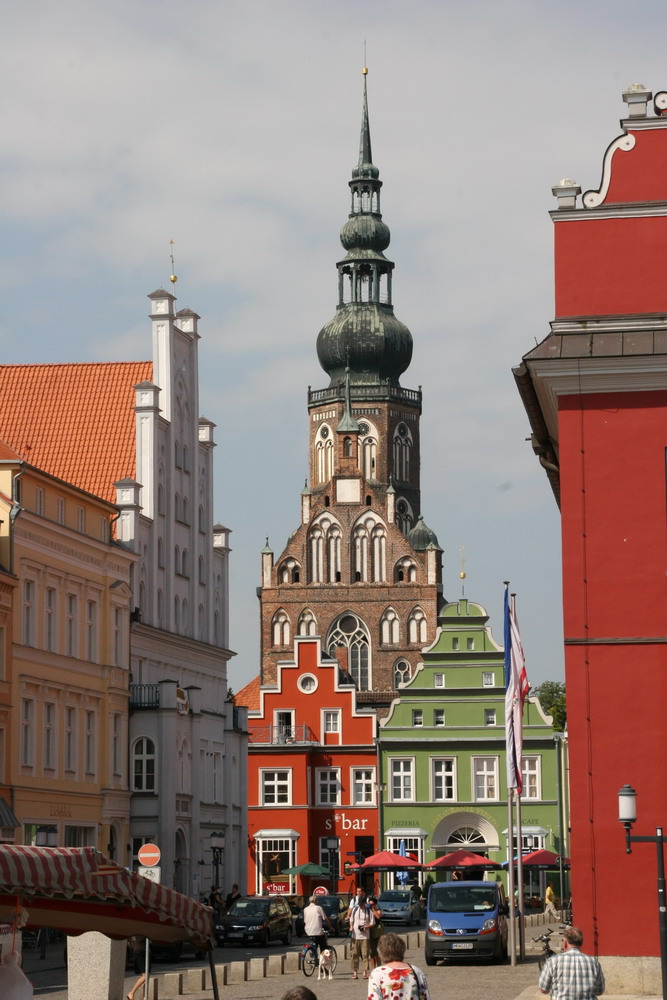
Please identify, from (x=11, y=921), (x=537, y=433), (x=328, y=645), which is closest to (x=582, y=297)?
(x=537, y=433)

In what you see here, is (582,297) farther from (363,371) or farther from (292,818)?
(363,371)

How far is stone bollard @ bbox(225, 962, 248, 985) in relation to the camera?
3030 centimetres

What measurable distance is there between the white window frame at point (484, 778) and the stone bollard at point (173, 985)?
44801mm

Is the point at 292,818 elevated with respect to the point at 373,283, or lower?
lower

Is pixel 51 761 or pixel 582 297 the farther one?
pixel 51 761

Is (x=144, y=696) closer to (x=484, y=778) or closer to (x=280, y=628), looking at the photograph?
(x=484, y=778)

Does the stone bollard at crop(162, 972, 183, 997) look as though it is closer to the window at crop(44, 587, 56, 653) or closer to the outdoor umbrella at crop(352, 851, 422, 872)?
the window at crop(44, 587, 56, 653)

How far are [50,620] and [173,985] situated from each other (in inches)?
810

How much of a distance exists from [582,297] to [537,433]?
3.26 meters

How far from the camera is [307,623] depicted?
345 ft

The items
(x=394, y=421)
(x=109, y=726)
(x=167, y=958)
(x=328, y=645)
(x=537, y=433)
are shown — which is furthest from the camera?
(x=394, y=421)

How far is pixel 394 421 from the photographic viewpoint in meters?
119

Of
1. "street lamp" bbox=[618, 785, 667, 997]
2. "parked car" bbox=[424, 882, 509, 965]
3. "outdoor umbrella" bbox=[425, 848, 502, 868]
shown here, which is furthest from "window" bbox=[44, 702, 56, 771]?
"street lamp" bbox=[618, 785, 667, 997]

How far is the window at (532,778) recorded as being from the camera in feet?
232
